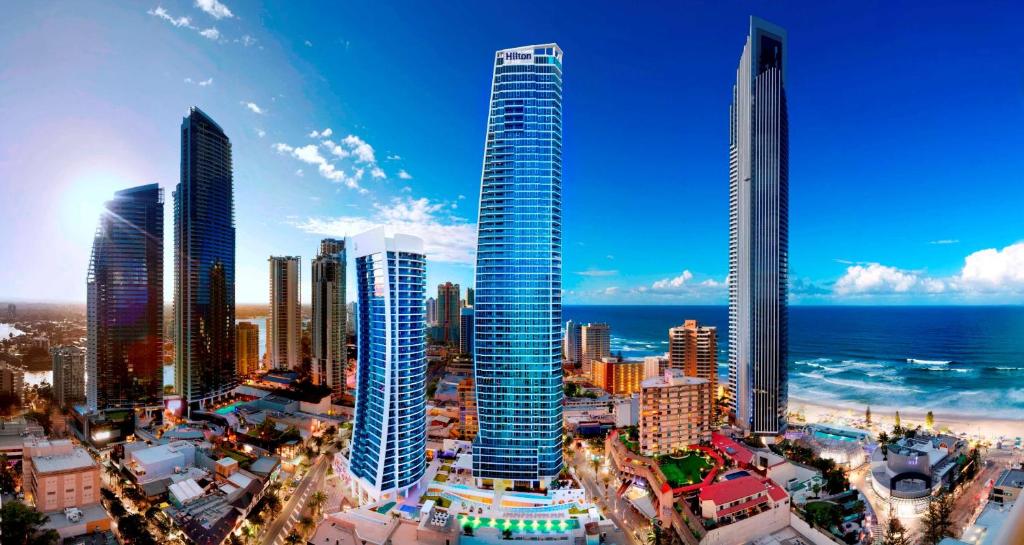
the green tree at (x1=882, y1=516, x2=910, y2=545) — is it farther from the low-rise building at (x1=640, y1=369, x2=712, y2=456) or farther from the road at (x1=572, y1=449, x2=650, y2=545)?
the low-rise building at (x1=640, y1=369, x2=712, y2=456)

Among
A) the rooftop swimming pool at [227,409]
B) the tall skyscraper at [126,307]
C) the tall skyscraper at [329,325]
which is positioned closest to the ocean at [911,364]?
the tall skyscraper at [329,325]

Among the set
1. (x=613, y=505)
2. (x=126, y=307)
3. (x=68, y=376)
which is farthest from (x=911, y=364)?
(x=68, y=376)

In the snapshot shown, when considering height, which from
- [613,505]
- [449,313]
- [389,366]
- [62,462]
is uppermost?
[389,366]

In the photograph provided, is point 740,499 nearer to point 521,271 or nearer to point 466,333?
point 521,271

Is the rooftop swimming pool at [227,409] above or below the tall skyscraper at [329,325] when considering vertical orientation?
below

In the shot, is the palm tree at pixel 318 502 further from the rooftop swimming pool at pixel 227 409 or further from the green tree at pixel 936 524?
the green tree at pixel 936 524

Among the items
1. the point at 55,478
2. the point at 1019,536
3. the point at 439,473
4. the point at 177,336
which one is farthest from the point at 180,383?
the point at 1019,536
